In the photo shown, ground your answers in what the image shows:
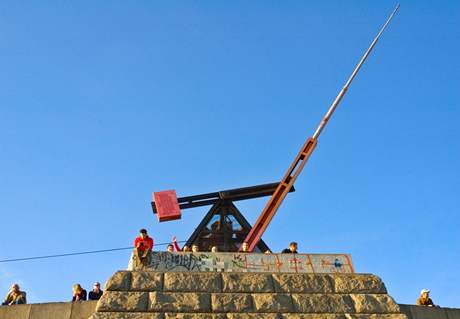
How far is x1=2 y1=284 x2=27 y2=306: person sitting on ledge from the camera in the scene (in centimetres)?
1175

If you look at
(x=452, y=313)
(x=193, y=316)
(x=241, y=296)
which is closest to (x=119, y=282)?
(x=193, y=316)

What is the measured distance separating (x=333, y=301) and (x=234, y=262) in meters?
2.47

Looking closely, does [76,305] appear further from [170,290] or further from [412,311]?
[412,311]

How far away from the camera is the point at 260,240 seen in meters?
18.9

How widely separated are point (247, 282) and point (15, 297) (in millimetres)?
5543

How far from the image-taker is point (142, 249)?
450 inches

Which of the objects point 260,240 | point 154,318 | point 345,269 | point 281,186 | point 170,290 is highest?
point 281,186

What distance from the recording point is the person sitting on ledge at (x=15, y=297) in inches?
463

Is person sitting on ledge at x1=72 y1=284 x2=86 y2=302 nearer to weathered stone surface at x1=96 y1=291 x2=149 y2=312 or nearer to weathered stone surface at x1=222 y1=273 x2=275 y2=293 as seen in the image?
weathered stone surface at x1=96 y1=291 x2=149 y2=312

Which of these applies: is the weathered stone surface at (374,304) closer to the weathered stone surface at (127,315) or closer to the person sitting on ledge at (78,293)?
the weathered stone surface at (127,315)

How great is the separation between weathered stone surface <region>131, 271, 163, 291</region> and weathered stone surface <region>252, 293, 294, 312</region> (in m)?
2.01

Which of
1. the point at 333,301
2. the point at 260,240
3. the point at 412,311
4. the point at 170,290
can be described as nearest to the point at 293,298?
the point at 333,301

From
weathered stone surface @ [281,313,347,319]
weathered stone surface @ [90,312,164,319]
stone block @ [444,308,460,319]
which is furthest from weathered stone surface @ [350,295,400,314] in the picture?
weathered stone surface @ [90,312,164,319]

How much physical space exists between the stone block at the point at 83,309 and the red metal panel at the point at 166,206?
8.20 m
